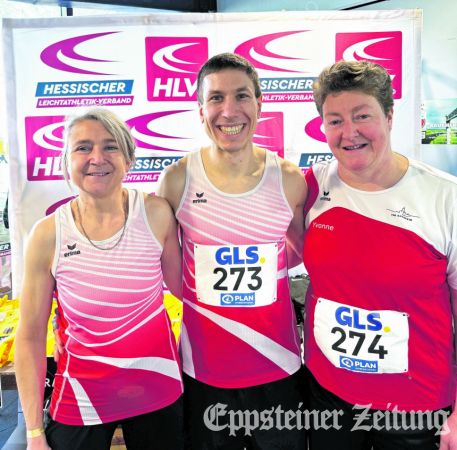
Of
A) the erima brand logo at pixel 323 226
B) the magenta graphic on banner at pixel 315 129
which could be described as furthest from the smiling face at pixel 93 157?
the magenta graphic on banner at pixel 315 129

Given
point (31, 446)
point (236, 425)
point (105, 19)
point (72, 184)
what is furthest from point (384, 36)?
point (31, 446)

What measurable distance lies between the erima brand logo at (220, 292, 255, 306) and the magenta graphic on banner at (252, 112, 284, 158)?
184 cm

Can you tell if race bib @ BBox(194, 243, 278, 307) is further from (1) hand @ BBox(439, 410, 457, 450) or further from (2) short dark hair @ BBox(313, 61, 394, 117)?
(1) hand @ BBox(439, 410, 457, 450)

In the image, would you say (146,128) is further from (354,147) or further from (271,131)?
(354,147)

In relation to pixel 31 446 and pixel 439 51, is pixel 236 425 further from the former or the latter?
pixel 439 51

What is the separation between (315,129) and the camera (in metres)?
3.38

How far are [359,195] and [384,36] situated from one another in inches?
84.8

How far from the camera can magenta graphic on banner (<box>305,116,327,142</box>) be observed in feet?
11.1

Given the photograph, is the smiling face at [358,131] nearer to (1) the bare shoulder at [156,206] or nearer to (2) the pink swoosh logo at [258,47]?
(1) the bare shoulder at [156,206]

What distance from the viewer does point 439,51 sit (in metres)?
4.84

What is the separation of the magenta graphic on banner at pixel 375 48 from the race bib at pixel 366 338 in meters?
2.28

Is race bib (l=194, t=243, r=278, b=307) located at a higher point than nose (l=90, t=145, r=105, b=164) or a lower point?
lower

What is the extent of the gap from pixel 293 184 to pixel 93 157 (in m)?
0.82

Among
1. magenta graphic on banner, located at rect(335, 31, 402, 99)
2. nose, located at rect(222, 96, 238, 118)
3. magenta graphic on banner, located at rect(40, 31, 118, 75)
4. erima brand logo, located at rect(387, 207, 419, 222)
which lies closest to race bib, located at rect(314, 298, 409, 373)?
erima brand logo, located at rect(387, 207, 419, 222)
